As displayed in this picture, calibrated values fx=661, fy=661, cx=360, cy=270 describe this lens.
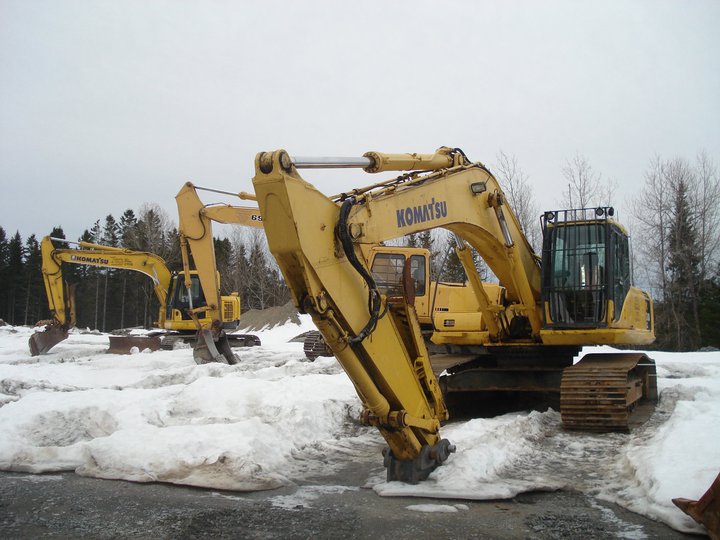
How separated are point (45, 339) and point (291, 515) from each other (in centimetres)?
1766

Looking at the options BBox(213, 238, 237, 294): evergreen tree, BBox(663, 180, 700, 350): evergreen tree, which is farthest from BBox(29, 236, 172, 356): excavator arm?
BBox(213, 238, 237, 294): evergreen tree

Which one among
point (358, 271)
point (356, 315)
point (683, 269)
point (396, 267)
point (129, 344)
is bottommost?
point (129, 344)

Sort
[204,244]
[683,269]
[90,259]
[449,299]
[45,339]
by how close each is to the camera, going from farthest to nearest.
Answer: [683,269], [90,259], [45,339], [204,244], [449,299]

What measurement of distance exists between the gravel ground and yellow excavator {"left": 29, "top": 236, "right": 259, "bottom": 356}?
14629mm

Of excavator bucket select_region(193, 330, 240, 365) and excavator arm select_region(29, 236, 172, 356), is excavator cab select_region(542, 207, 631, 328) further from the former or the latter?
excavator arm select_region(29, 236, 172, 356)

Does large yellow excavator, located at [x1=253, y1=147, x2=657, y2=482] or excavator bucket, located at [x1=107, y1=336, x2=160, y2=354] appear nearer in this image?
large yellow excavator, located at [x1=253, y1=147, x2=657, y2=482]

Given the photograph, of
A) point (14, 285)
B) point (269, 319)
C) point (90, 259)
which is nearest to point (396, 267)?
point (90, 259)

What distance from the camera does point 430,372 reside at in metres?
6.02

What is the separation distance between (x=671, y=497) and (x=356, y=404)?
4878 mm

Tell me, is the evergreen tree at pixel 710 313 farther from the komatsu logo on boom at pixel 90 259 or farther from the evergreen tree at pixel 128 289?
the evergreen tree at pixel 128 289

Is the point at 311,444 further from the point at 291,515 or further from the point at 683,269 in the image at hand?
the point at 683,269

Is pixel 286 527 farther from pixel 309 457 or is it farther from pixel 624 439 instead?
pixel 624 439

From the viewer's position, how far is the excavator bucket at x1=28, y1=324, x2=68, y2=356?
20.1 metres

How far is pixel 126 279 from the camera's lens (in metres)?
65.7
